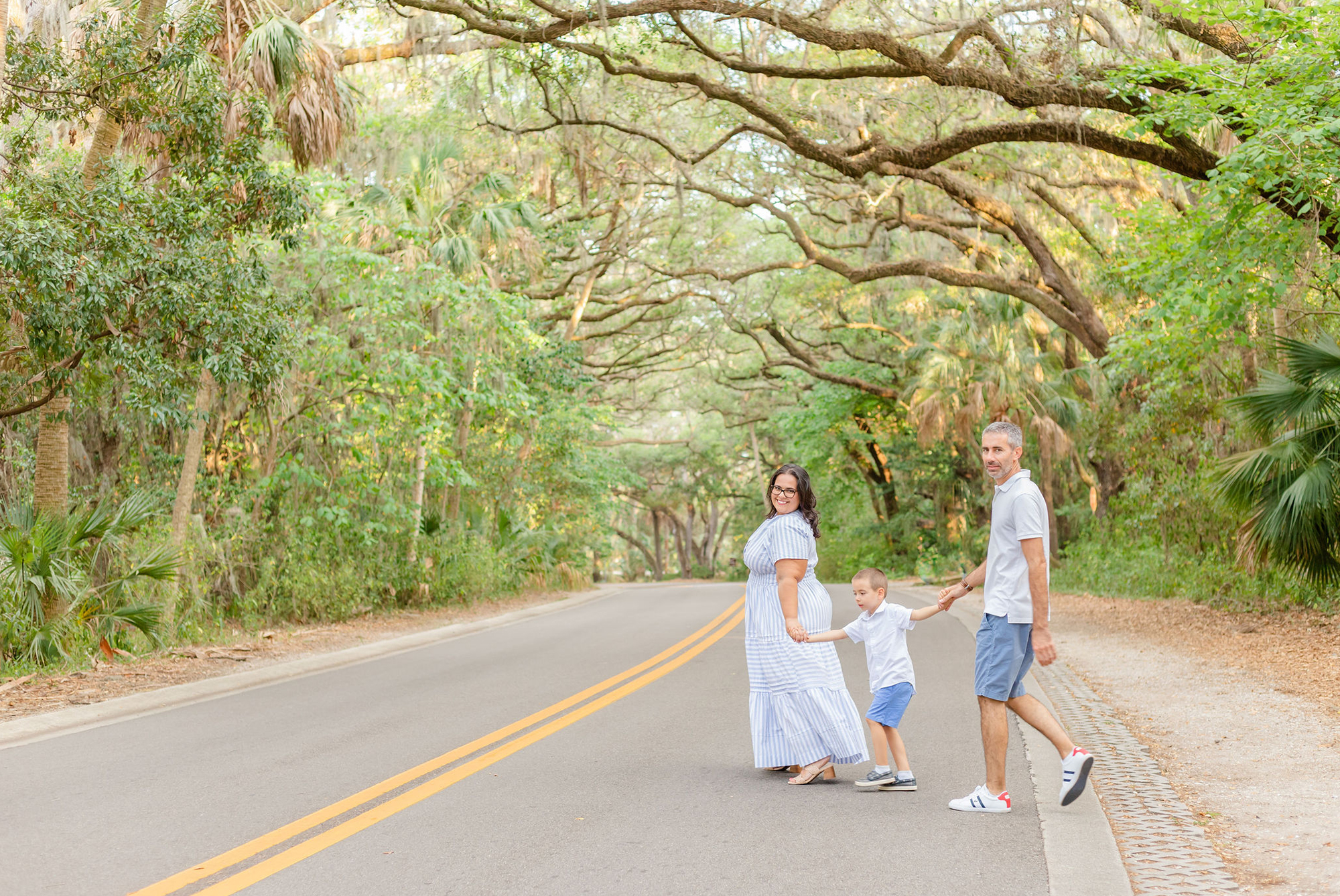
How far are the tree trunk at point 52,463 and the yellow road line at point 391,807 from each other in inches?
254

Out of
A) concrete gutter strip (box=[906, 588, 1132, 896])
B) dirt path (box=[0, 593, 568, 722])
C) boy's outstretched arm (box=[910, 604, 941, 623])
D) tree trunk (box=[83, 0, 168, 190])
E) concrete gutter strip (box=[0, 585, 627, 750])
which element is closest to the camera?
concrete gutter strip (box=[906, 588, 1132, 896])

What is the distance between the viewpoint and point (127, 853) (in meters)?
5.07

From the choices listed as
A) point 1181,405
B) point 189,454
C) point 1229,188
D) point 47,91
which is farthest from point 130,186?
point 1181,405

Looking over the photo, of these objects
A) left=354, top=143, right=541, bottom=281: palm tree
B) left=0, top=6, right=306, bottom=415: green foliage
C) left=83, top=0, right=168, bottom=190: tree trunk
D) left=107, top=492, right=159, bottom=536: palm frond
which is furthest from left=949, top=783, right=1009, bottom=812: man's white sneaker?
left=354, top=143, right=541, bottom=281: palm tree

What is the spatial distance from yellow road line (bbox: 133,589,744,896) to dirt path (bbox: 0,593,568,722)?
12.4 feet

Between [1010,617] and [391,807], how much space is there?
3266 mm

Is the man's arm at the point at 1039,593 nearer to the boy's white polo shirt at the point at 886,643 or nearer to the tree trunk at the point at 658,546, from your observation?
the boy's white polo shirt at the point at 886,643

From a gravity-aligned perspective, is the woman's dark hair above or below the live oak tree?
below

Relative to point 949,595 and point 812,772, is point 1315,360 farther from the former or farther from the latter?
point 812,772

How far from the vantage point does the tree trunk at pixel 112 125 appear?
1084 cm

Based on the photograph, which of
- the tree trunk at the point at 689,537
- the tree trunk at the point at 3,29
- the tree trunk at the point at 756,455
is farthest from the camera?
the tree trunk at the point at 689,537

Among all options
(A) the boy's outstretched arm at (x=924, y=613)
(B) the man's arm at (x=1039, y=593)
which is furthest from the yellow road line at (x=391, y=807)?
(B) the man's arm at (x=1039, y=593)

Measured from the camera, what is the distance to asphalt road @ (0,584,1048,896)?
4742 mm

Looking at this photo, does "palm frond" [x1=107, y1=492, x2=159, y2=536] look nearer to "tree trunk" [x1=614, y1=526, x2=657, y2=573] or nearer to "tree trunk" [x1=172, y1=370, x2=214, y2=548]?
"tree trunk" [x1=172, y1=370, x2=214, y2=548]
